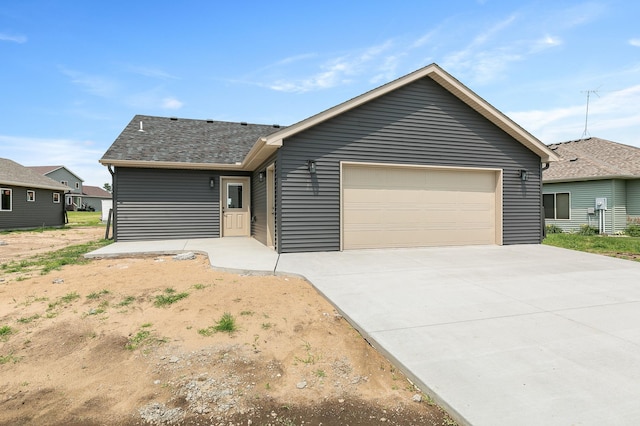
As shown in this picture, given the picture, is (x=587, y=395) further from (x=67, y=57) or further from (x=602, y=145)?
(x=602, y=145)

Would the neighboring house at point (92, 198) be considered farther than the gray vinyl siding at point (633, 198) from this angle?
Yes

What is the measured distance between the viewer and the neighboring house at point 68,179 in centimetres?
4253

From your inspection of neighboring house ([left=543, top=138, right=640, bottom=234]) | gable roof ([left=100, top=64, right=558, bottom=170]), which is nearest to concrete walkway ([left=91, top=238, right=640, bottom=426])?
gable roof ([left=100, top=64, right=558, bottom=170])

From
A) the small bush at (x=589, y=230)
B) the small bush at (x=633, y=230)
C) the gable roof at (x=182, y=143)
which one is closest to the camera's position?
the gable roof at (x=182, y=143)

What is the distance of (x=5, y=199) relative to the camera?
1664 cm

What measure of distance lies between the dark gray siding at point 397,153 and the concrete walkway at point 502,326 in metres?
1.37

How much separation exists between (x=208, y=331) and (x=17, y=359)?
5.29 ft

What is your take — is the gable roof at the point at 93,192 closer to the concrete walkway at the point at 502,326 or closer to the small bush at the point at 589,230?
the concrete walkway at the point at 502,326

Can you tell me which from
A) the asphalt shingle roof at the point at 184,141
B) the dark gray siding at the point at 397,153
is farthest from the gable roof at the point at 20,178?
the dark gray siding at the point at 397,153

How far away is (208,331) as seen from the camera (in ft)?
11.1

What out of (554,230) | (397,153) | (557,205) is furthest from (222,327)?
(557,205)

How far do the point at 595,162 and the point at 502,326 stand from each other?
1682 centimetres

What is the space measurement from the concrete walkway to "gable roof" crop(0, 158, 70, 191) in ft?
55.0

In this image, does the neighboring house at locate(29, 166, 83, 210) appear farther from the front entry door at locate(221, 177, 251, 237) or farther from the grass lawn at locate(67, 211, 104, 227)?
the front entry door at locate(221, 177, 251, 237)
